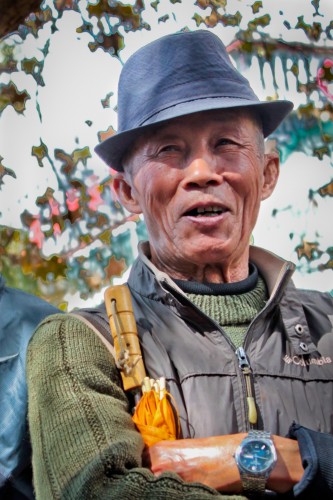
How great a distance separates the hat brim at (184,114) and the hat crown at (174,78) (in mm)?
18

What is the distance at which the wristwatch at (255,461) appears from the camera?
2.58 m

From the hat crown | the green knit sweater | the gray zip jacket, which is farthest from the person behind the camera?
the hat crown

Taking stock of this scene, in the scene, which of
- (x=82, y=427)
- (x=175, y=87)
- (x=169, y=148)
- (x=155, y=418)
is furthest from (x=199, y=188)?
(x=82, y=427)

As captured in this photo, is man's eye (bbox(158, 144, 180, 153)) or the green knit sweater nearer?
the green knit sweater

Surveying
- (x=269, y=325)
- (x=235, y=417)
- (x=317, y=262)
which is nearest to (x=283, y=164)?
(x=317, y=262)

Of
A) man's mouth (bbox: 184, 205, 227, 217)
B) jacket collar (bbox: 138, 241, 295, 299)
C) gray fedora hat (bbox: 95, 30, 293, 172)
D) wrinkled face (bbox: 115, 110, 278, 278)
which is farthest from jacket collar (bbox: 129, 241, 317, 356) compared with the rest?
gray fedora hat (bbox: 95, 30, 293, 172)

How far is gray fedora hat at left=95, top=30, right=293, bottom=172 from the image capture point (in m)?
3.18

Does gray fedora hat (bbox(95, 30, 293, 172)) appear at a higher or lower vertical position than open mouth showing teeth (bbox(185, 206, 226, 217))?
higher

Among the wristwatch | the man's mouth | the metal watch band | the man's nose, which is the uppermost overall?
the man's nose

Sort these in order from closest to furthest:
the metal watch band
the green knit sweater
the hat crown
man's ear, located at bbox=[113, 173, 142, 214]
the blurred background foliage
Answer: the metal watch band < the green knit sweater < the hat crown < man's ear, located at bbox=[113, 173, 142, 214] < the blurred background foliage

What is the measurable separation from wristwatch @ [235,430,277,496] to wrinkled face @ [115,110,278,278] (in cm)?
77

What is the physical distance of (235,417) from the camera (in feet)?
9.20

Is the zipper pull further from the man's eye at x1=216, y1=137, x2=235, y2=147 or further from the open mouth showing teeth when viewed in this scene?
the man's eye at x1=216, y1=137, x2=235, y2=147

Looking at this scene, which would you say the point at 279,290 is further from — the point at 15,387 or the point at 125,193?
the point at 15,387
